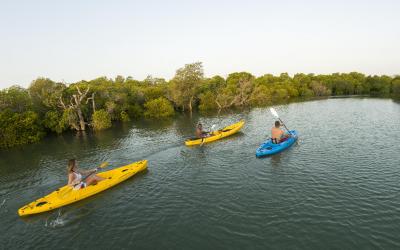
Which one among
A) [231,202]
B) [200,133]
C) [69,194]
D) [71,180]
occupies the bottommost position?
[231,202]

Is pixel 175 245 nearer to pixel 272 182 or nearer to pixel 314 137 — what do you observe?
pixel 272 182

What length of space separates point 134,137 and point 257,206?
24601mm

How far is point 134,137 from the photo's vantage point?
34.5m

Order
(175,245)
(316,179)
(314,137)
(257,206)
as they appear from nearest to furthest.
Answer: (175,245)
(257,206)
(316,179)
(314,137)

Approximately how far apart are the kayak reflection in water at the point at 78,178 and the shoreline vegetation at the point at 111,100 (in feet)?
92.5

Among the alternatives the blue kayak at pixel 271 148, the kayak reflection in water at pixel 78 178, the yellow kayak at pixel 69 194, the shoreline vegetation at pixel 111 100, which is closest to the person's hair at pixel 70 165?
the kayak reflection in water at pixel 78 178

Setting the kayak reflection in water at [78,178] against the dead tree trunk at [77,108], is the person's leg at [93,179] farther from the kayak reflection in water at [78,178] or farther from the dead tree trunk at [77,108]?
the dead tree trunk at [77,108]

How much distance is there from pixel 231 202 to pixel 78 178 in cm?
938

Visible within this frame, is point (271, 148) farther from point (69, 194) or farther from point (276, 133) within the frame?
point (69, 194)

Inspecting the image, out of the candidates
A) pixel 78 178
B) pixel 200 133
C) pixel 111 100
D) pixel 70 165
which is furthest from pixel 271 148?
pixel 111 100

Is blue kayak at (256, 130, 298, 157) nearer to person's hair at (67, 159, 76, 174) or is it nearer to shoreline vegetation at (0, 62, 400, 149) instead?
person's hair at (67, 159, 76, 174)

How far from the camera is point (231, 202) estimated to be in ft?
44.5

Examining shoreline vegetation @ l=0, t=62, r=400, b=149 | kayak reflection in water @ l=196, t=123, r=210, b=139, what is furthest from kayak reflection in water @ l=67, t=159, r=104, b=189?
shoreline vegetation @ l=0, t=62, r=400, b=149

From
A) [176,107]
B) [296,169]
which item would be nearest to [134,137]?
[296,169]
